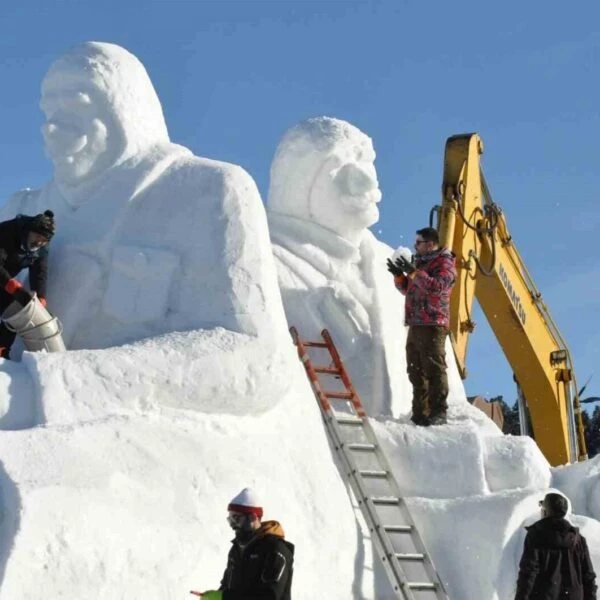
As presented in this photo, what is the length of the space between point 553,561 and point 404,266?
265cm

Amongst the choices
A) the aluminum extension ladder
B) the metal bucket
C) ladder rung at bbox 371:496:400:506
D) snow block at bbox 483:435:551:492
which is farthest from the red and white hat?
snow block at bbox 483:435:551:492

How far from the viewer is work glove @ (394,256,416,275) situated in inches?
387

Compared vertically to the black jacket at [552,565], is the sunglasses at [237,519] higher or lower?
lower

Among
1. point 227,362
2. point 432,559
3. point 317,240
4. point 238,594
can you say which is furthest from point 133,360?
point 317,240

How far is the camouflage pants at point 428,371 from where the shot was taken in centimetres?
964

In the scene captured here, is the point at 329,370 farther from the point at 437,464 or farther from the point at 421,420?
the point at 437,464

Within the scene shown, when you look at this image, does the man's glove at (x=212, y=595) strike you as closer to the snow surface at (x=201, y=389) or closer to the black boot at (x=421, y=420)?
the snow surface at (x=201, y=389)

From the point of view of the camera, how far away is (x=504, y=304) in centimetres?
1414

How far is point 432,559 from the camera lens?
29.3 ft

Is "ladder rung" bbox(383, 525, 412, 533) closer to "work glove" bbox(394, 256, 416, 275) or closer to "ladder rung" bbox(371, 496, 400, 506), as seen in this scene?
"ladder rung" bbox(371, 496, 400, 506)

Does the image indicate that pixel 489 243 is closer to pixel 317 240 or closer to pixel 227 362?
pixel 317 240

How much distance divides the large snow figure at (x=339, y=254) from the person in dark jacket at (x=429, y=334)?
0.24 m

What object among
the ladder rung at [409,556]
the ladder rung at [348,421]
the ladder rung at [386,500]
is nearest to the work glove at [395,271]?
the ladder rung at [348,421]

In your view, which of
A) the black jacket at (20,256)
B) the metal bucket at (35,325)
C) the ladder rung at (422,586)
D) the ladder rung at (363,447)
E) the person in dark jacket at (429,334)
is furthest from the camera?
the person in dark jacket at (429,334)
